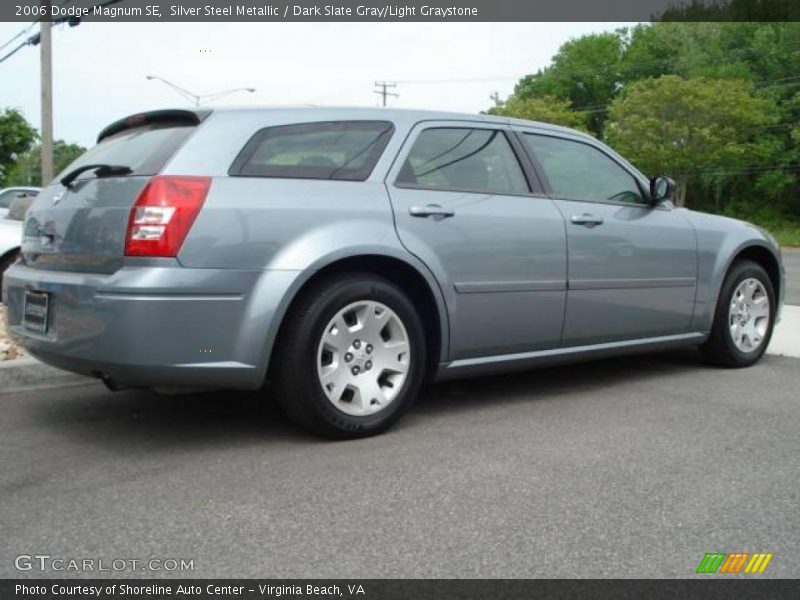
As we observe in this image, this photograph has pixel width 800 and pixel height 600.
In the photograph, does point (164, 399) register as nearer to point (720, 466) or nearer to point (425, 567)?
point (425, 567)

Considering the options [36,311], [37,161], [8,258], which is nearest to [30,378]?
[36,311]

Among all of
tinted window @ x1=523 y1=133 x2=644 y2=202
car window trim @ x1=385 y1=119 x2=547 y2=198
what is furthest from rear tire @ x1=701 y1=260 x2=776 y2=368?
car window trim @ x1=385 y1=119 x2=547 y2=198

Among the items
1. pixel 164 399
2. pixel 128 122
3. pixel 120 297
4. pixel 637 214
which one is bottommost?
pixel 164 399

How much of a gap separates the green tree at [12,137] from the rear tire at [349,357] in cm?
4242

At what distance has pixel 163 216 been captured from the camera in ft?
11.0

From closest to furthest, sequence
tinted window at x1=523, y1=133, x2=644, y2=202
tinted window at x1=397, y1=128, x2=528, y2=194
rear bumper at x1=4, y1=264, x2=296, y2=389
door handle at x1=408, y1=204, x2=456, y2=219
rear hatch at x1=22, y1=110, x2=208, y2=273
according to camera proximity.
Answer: rear bumper at x1=4, y1=264, x2=296, y2=389 → rear hatch at x1=22, y1=110, x2=208, y2=273 → door handle at x1=408, y1=204, x2=456, y2=219 → tinted window at x1=397, y1=128, x2=528, y2=194 → tinted window at x1=523, y1=133, x2=644, y2=202

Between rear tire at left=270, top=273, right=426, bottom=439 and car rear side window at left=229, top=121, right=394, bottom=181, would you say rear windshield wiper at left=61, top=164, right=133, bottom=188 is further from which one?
rear tire at left=270, top=273, right=426, bottom=439

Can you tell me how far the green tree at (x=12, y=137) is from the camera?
4088 centimetres

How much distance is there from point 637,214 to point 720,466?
200cm

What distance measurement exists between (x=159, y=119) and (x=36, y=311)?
1057 mm

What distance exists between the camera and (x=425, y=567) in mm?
2439

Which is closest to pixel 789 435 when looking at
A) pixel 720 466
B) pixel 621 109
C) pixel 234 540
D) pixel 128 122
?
pixel 720 466

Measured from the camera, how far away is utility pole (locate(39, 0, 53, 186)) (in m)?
13.9

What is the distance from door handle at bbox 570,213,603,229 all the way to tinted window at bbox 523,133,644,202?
5.9 inches
